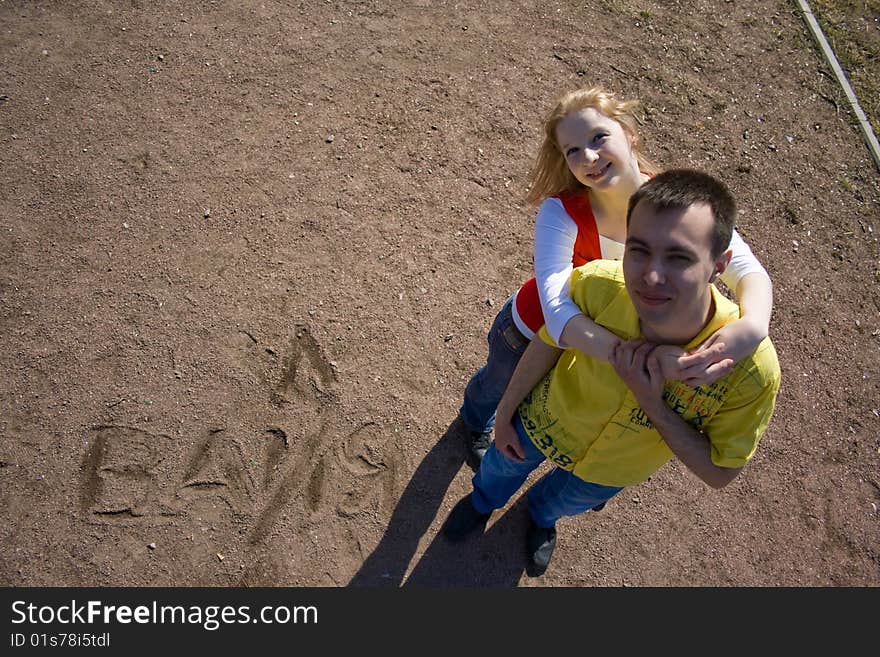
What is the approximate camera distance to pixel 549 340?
99.3 inches

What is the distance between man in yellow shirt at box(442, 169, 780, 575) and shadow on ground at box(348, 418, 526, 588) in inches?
38.6

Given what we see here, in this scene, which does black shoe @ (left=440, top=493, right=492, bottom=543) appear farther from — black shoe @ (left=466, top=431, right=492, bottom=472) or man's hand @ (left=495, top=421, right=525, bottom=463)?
man's hand @ (left=495, top=421, right=525, bottom=463)

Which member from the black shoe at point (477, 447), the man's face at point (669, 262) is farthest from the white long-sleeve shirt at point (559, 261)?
the black shoe at point (477, 447)

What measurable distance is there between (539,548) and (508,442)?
3.61 ft

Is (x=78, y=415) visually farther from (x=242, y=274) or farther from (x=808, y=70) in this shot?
(x=808, y=70)

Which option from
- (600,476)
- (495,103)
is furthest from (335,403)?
(495,103)

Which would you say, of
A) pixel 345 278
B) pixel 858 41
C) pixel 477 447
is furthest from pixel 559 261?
pixel 858 41

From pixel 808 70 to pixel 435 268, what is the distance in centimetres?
384

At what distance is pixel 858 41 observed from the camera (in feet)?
20.5

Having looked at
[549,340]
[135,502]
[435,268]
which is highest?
[549,340]

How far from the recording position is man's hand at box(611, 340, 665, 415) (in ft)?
7.30

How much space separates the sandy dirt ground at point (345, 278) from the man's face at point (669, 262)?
2075mm

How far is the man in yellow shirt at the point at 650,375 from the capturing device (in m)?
2.13

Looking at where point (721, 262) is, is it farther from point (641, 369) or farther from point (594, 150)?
point (594, 150)
